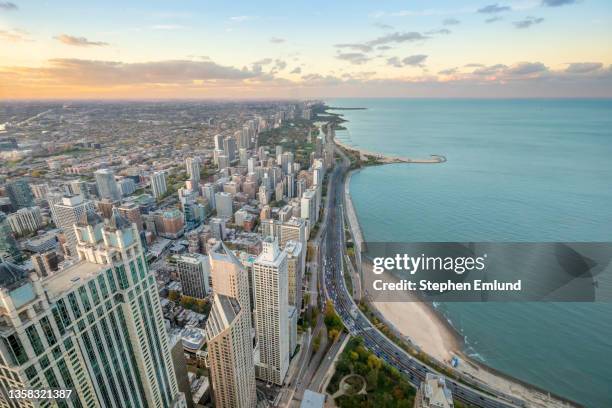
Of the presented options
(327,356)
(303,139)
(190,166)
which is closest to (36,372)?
(327,356)

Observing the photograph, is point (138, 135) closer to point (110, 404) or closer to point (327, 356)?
point (327, 356)

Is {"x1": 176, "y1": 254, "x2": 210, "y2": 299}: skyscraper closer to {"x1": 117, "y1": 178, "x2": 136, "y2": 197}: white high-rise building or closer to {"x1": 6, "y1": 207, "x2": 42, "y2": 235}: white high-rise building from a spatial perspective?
{"x1": 6, "y1": 207, "x2": 42, "y2": 235}: white high-rise building

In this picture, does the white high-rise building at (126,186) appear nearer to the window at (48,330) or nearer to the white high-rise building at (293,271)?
the white high-rise building at (293,271)

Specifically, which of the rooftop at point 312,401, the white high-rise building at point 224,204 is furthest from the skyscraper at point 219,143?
the rooftop at point 312,401

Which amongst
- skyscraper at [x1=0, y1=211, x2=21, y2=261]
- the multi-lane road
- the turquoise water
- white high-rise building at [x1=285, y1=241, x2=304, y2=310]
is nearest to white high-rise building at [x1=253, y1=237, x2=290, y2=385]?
white high-rise building at [x1=285, y1=241, x2=304, y2=310]

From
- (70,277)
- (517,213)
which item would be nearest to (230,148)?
(517,213)

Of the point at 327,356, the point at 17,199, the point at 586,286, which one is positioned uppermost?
the point at 17,199
